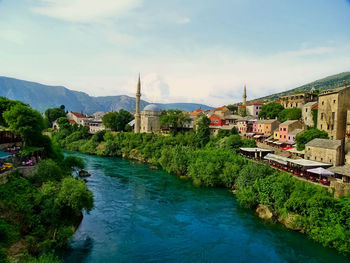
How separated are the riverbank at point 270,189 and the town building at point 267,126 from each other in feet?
26.7

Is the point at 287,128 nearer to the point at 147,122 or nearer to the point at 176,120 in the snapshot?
the point at 176,120

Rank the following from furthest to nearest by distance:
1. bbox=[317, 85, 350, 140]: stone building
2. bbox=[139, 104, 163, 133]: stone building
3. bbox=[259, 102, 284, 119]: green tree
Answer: bbox=[139, 104, 163, 133]: stone building, bbox=[259, 102, 284, 119]: green tree, bbox=[317, 85, 350, 140]: stone building

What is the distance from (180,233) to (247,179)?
31.5ft

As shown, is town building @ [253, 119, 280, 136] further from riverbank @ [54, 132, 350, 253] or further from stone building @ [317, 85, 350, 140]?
stone building @ [317, 85, 350, 140]

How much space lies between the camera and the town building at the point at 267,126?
42500 mm

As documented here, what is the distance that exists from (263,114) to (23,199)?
147 feet

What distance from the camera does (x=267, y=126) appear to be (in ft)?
141

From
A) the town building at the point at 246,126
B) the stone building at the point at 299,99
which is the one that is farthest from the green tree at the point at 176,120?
the stone building at the point at 299,99

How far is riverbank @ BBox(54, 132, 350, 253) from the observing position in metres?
17.0

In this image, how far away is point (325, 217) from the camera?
17359 millimetres

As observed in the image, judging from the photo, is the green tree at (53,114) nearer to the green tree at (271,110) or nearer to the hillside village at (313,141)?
the hillside village at (313,141)

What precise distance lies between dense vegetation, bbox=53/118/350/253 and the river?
3.75 ft

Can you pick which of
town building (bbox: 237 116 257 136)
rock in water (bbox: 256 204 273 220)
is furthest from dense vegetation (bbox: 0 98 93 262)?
town building (bbox: 237 116 257 136)

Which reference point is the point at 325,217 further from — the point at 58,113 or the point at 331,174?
the point at 58,113
